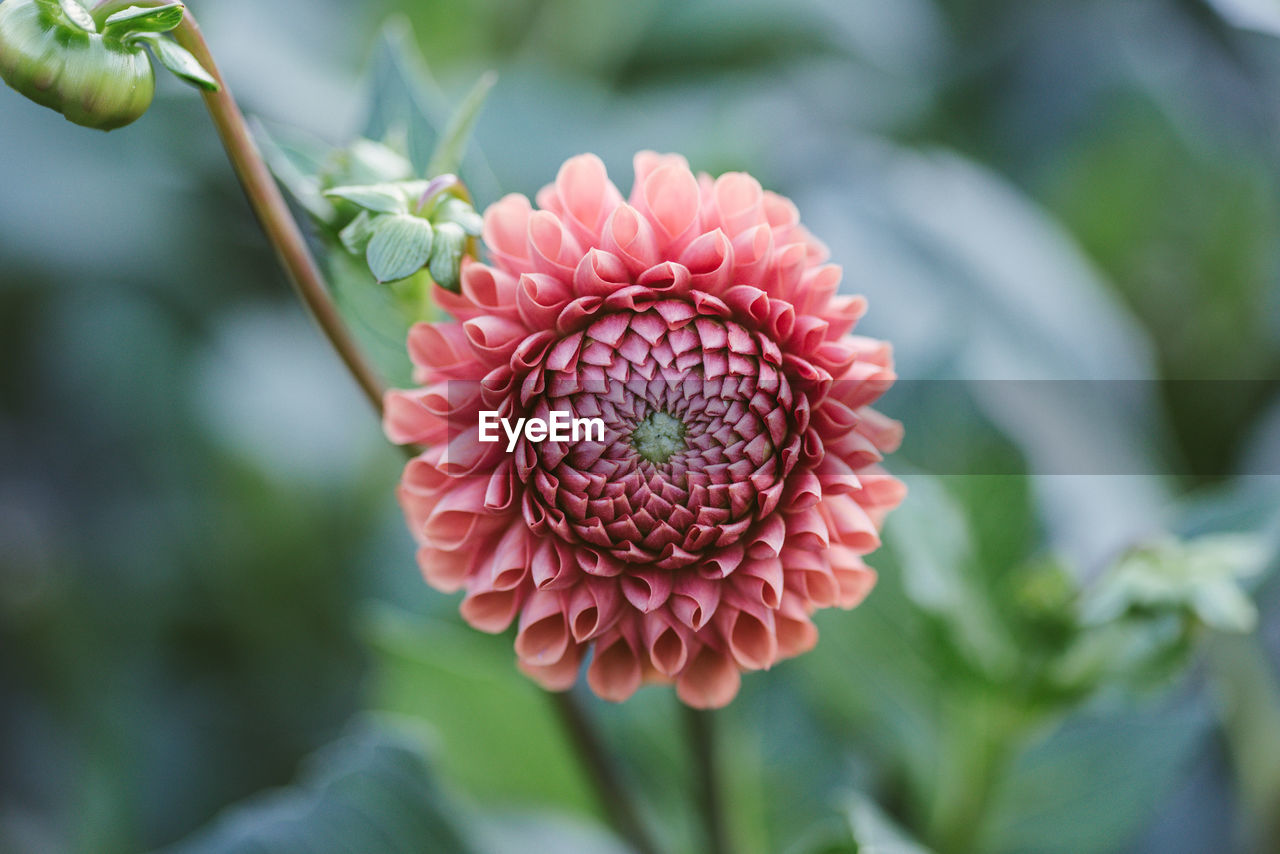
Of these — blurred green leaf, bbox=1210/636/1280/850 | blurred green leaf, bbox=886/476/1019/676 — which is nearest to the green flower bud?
blurred green leaf, bbox=886/476/1019/676

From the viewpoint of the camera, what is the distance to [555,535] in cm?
39

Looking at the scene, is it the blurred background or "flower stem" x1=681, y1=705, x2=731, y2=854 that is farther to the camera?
the blurred background

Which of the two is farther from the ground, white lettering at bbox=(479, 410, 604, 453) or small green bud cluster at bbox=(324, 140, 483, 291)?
small green bud cluster at bbox=(324, 140, 483, 291)

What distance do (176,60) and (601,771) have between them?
0.38 m

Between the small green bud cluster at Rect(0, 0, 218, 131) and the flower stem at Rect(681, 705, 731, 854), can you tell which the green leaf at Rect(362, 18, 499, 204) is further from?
the flower stem at Rect(681, 705, 731, 854)

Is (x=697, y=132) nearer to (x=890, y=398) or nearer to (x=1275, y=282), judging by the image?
(x=890, y=398)

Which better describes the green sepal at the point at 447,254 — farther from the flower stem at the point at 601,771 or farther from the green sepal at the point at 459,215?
the flower stem at the point at 601,771

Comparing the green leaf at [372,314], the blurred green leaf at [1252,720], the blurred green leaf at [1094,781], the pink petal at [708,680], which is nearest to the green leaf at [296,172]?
the green leaf at [372,314]

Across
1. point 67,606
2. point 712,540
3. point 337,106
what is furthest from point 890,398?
point 67,606

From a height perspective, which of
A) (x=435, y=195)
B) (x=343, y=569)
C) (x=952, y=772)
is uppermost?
(x=435, y=195)

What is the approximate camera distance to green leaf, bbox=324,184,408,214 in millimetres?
387

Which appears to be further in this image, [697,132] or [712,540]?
[697,132]

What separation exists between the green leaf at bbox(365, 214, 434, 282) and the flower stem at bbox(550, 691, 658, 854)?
23 cm

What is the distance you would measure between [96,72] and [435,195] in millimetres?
119
